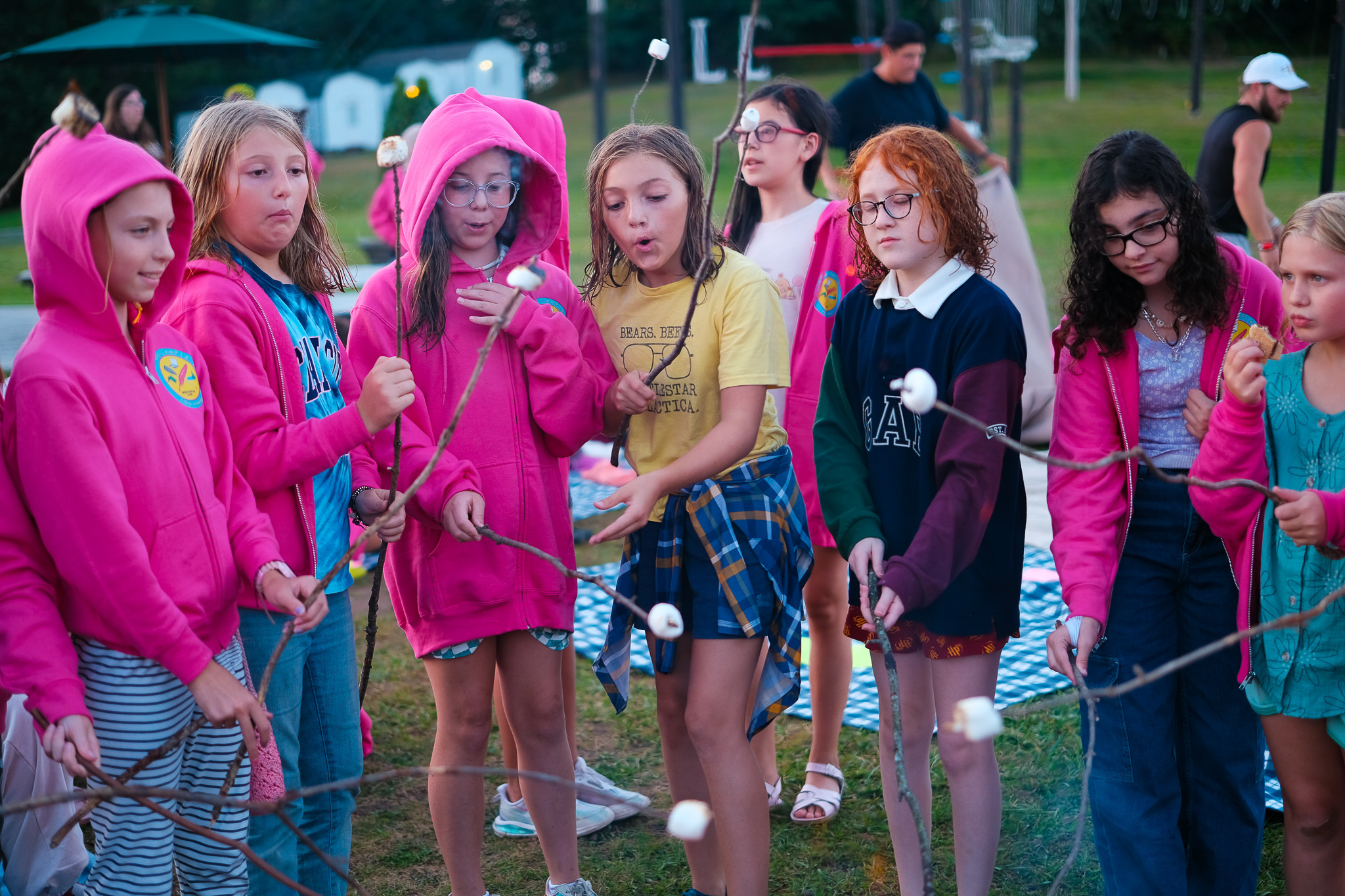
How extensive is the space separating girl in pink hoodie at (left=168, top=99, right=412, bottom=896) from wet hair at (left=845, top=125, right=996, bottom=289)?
1.02m

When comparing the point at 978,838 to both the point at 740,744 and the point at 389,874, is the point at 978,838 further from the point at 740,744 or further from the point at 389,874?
the point at 389,874

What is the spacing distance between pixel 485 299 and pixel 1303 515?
1.55 meters

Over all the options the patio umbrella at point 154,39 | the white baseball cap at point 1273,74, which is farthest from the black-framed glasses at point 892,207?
the patio umbrella at point 154,39

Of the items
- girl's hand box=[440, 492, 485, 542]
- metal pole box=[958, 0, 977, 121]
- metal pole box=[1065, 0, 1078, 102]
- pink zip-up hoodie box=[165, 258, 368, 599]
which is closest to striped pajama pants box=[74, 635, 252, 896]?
pink zip-up hoodie box=[165, 258, 368, 599]

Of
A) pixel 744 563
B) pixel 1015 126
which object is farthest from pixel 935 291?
pixel 1015 126

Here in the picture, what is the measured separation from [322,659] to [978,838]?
134 centimetres

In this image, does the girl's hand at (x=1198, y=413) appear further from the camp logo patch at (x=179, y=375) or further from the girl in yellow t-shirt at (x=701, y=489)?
the camp logo patch at (x=179, y=375)

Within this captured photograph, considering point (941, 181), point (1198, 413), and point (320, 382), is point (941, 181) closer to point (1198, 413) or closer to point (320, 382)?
point (1198, 413)

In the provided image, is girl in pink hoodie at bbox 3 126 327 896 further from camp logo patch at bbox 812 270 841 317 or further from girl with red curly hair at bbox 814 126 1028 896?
camp logo patch at bbox 812 270 841 317

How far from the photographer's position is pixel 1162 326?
2205 mm

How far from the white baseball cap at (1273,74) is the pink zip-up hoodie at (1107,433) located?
372 cm

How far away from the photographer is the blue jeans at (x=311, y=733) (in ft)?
7.06

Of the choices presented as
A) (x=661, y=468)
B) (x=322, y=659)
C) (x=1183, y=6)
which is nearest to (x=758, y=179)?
(x=661, y=468)

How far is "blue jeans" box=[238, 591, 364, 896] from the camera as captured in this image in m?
2.15
